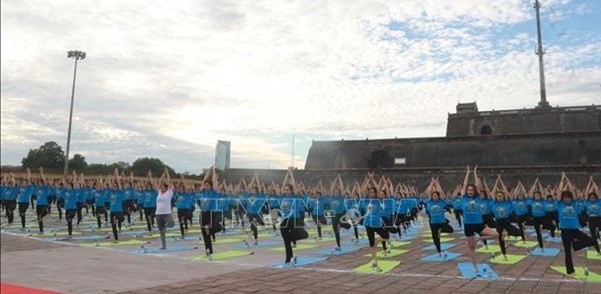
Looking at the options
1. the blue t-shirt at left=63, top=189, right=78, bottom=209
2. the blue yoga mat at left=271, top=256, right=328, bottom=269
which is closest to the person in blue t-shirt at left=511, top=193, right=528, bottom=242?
the blue yoga mat at left=271, top=256, right=328, bottom=269

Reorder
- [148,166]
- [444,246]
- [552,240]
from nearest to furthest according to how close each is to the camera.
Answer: [444,246]
[552,240]
[148,166]

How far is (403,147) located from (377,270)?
46898 millimetres

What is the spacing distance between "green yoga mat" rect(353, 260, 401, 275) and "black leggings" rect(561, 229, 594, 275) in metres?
3.50

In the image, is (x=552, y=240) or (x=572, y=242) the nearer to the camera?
(x=572, y=242)

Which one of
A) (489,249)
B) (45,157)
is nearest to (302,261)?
(489,249)

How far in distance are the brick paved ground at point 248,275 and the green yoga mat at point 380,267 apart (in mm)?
205

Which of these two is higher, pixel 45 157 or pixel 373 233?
pixel 45 157

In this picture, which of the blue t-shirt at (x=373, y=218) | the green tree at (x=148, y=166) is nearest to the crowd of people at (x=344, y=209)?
the blue t-shirt at (x=373, y=218)

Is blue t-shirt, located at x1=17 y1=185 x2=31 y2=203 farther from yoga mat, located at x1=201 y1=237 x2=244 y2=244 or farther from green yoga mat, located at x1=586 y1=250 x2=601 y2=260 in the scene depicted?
green yoga mat, located at x1=586 y1=250 x2=601 y2=260

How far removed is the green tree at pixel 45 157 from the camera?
4867mm

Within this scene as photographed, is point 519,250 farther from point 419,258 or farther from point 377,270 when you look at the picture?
point 377,270

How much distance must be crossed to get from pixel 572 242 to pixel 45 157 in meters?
9.80

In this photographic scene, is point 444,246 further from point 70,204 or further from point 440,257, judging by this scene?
point 70,204

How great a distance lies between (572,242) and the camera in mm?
9953
